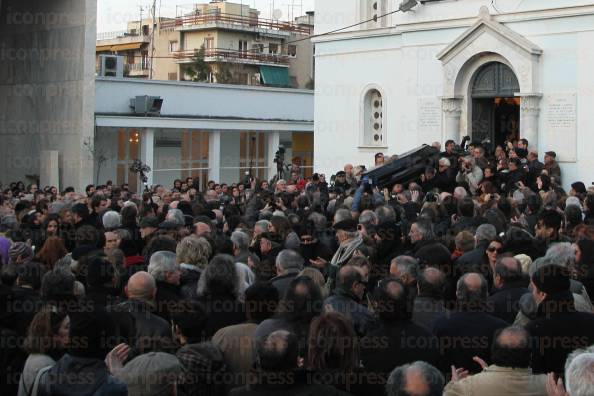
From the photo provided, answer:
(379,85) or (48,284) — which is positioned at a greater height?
(379,85)

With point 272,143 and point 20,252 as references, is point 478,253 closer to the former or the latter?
point 20,252

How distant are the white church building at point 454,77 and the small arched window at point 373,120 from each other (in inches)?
1.2

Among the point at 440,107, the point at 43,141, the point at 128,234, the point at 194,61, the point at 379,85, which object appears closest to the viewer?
the point at 128,234

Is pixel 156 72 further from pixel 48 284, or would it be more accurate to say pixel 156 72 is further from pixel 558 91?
pixel 48 284

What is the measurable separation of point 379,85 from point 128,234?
1767 cm

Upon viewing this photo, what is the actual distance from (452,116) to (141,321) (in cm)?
1931

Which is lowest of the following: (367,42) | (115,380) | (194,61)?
(115,380)

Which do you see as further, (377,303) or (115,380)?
(377,303)

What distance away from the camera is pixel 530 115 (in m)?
23.2

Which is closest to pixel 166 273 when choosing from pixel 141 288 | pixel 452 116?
pixel 141 288

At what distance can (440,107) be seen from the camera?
1001 inches

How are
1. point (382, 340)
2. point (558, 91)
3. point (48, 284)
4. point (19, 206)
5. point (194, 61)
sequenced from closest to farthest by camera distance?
point (382, 340) < point (48, 284) < point (19, 206) < point (558, 91) < point (194, 61)

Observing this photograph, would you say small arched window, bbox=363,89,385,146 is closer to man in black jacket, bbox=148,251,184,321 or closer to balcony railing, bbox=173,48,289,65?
man in black jacket, bbox=148,251,184,321

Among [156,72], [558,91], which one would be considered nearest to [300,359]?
[558,91]
